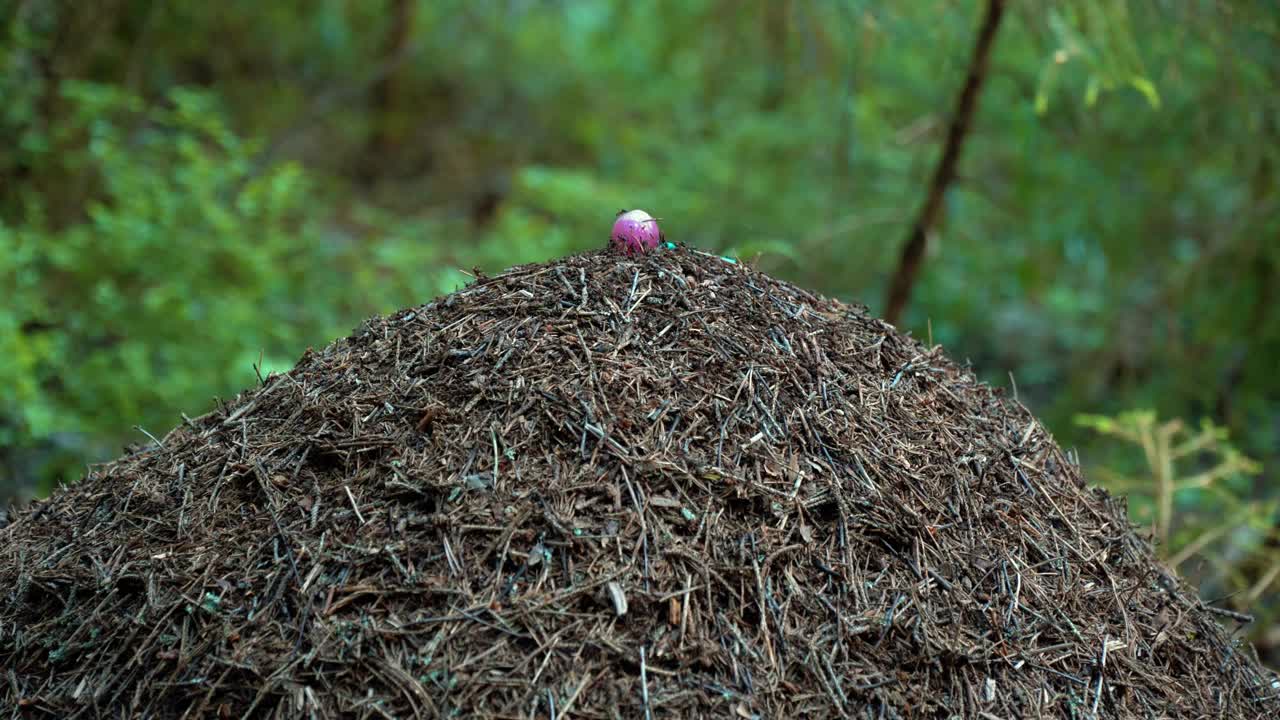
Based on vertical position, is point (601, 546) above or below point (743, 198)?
above

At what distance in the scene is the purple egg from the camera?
2.79 meters

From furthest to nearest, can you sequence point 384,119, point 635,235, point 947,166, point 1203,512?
point 384,119
point 1203,512
point 947,166
point 635,235

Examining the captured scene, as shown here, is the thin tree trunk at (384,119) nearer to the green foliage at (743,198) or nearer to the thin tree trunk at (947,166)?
the green foliage at (743,198)

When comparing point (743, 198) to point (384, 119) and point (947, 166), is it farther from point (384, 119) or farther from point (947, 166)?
Result: point (384, 119)

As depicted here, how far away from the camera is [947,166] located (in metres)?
4.84

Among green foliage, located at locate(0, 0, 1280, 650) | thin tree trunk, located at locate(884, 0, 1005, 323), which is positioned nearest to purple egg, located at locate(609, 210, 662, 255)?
green foliage, located at locate(0, 0, 1280, 650)

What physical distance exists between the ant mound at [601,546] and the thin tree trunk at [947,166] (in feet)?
7.58

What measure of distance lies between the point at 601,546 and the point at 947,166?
3467 millimetres

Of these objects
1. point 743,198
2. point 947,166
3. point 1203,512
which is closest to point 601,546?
point 947,166

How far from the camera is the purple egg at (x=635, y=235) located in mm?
2787

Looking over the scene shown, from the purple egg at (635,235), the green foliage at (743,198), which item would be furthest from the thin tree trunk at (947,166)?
the purple egg at (635,235)

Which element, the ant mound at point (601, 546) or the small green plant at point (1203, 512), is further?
the small green plant at point (1203, 512)

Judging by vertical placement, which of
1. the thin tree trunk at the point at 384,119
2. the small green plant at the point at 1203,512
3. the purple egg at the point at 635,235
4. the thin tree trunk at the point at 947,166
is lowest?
the thin tree trunk at the point at 384,119

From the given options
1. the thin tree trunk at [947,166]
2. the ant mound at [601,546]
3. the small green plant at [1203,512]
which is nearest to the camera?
the ant mound at [601,546]
